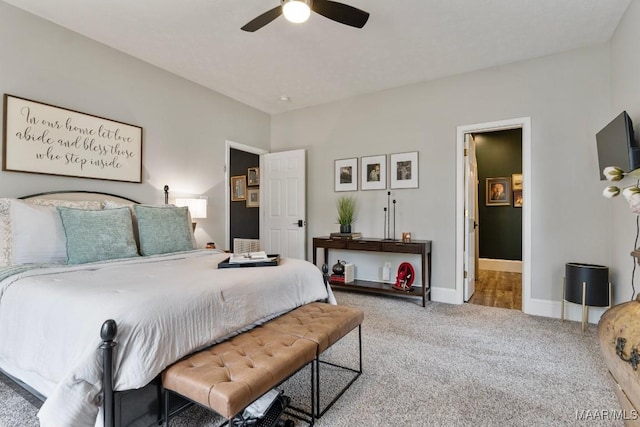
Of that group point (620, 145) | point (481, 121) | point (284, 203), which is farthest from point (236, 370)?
point (284, 203)

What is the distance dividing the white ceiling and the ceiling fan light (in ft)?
1.69

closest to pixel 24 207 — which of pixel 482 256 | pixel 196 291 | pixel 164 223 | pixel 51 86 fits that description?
pixel 164 223

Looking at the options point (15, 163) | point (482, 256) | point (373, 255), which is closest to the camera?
point (15, 163)

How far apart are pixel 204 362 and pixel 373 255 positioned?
3387mm

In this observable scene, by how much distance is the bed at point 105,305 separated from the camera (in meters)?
1.33

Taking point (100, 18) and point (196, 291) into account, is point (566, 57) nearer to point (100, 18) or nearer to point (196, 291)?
point (196, 291)

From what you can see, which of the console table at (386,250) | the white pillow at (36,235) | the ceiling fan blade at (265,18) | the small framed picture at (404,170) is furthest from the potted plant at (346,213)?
the white pillow at (36,235)

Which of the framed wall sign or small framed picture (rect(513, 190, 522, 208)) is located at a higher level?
the framed wall sign

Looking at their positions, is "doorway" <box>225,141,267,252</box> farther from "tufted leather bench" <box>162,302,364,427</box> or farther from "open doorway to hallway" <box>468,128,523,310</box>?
"tufted leather bench" <box>162,302,364,427</box>

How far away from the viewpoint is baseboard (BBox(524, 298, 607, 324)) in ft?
10.6

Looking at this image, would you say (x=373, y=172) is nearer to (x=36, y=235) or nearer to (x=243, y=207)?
(x=243, y=207)

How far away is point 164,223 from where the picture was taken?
3.00 metres

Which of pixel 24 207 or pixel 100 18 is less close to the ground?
pixel 100 18

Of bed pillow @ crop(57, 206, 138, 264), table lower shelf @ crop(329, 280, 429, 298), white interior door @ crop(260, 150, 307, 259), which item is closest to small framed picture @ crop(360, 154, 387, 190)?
white interior door @ crop(260, 150, 307, 259)
